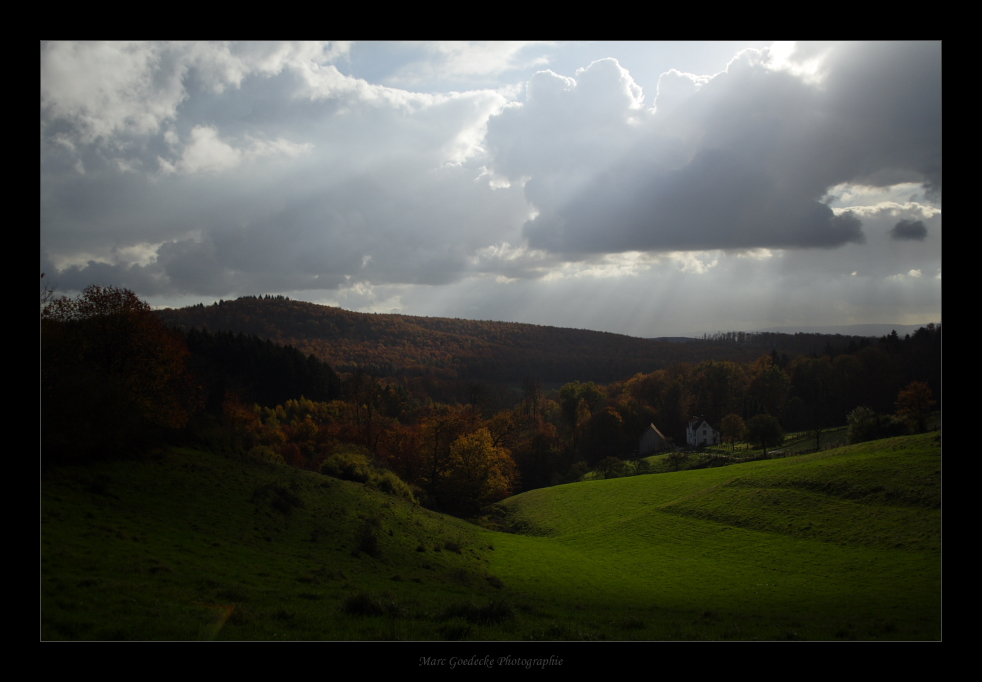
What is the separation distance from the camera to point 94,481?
19.4 metres

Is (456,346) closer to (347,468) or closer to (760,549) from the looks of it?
(347,468)

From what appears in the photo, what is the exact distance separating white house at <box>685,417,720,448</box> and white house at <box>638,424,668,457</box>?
4.98m

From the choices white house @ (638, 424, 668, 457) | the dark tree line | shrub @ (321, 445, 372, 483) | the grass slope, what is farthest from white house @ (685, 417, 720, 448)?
the grass slope

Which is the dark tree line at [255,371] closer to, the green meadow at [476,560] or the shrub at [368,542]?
the green meadow at [476,560]

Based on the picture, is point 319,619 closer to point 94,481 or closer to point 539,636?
point 539,636

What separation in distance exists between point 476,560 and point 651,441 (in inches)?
2643

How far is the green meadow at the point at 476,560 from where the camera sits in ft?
38.1

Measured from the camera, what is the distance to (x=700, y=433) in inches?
3445

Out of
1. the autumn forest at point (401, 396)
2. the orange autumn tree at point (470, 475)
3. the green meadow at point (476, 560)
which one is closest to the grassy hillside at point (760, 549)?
the green meadow at point (476, 560)

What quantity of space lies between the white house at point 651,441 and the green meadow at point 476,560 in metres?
41.3

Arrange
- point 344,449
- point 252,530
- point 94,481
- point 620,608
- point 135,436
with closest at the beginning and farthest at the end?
point 620,608, point 94,481, point 252,530, point 135,436, point 344,449

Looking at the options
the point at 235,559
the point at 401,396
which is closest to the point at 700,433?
the point at 401,396
